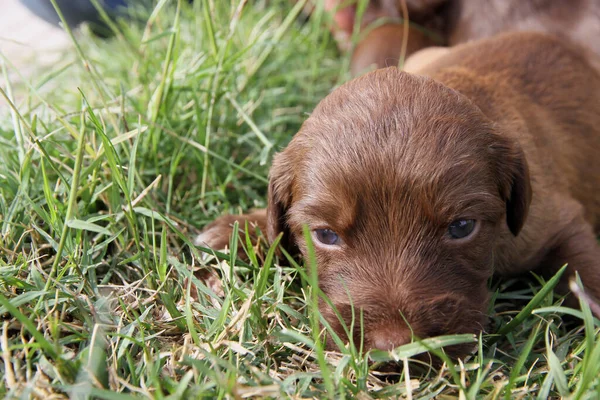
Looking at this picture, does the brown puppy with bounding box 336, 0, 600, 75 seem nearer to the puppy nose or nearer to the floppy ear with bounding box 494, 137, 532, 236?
the floppy ear with bounding box 494, 137, 532, 236

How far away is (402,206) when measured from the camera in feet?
6.75

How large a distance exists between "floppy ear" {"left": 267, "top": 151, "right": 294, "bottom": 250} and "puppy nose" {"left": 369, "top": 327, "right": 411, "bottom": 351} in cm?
77

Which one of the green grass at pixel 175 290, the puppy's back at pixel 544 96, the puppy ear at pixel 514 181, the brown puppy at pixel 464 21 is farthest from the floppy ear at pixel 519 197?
the brown puppy at pixel 464 21

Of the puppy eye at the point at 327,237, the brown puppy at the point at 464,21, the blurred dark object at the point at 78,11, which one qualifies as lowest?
the brown puppy at the point at 464,21

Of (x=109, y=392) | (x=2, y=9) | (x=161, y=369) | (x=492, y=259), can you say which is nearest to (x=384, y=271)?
(x=492, y=259)

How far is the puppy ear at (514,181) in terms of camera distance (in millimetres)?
2312

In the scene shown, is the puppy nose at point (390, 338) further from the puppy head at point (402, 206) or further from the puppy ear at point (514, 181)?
the puppy ear at point (514, 181)

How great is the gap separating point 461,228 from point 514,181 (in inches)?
15.7

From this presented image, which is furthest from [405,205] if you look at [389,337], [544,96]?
[544,96]

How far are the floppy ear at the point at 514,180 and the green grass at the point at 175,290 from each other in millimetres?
333

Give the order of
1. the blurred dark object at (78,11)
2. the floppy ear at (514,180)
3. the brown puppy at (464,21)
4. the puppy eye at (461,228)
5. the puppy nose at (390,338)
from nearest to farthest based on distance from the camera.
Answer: the puppy nose at (390,338), the puppy eye at (461,228), the floppy ear at (514,180), the brown puppy at (464,21), the blurred dark object at (78,11)

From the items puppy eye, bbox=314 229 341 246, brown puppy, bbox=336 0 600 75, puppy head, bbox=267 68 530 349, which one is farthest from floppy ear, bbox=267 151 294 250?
brown puppy, bbox=336 0 600 75

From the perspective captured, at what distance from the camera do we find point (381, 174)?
206 centimetres

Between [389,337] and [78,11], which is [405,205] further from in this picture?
[78,11]
